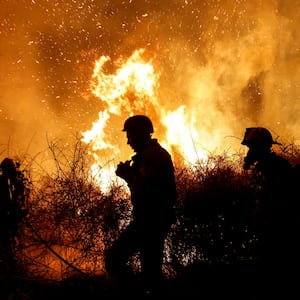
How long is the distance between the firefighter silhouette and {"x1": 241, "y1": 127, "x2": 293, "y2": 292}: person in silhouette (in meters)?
3.04

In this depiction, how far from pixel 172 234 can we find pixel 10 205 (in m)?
2.58

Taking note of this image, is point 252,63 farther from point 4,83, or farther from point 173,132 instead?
point 4,83

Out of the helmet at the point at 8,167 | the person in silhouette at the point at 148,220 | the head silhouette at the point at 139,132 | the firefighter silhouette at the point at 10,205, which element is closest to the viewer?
the person in silhouette at the point at 148,220

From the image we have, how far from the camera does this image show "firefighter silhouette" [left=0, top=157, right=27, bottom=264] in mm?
4754

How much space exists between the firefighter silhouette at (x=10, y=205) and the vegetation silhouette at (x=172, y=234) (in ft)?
0.54

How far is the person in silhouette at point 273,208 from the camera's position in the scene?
11.1ft

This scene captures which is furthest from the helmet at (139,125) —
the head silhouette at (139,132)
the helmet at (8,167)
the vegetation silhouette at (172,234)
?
the helmet at (8,167)

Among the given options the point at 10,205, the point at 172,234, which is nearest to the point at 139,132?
the point at 172,234

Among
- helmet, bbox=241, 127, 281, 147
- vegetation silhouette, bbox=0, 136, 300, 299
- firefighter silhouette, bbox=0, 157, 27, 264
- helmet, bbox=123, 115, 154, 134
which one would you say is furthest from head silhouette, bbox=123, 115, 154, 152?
→ firefighter silhouette, bbox=0, 157, 27, 264

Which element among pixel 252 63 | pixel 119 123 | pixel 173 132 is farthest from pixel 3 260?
pixel 252 63

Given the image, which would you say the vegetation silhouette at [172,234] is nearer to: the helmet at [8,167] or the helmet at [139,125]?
the helmet at [8,167]

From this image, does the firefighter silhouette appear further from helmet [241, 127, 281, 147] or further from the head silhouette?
helmet [241, 127, 281, 147]

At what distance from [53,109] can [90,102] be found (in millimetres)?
3078

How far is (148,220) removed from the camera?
11.0ft
